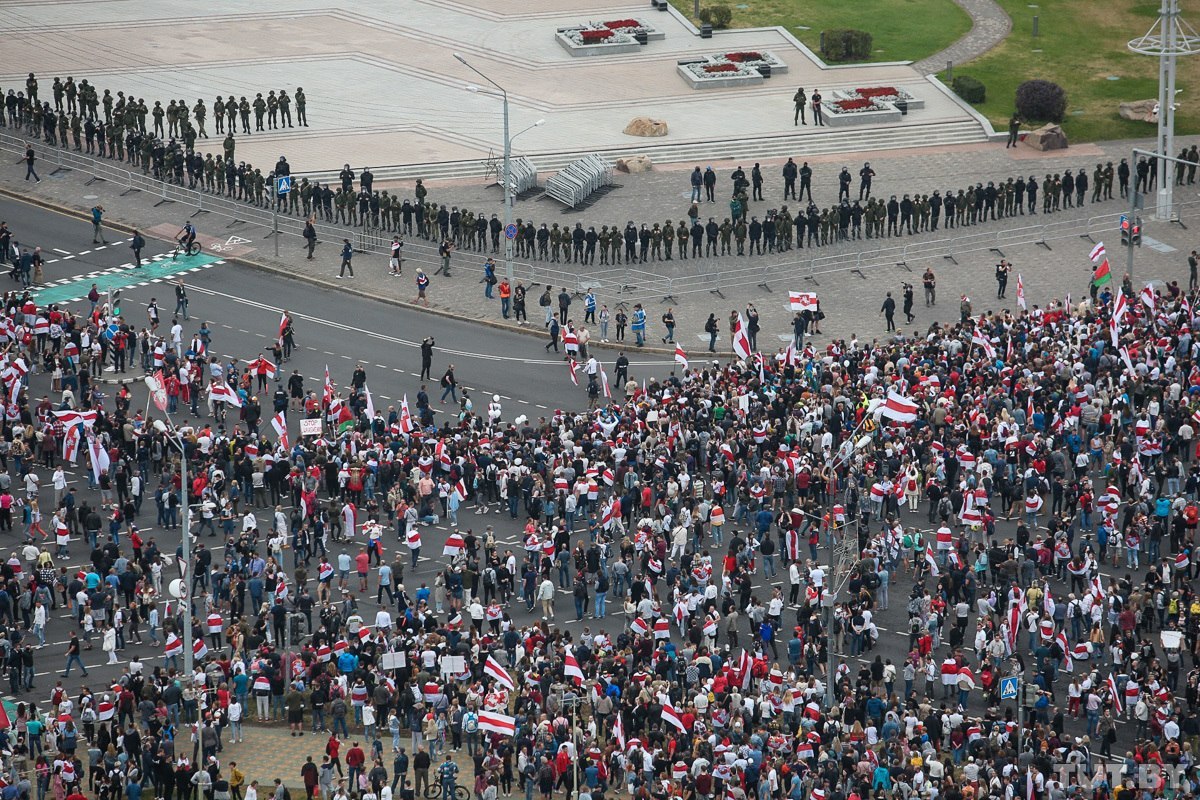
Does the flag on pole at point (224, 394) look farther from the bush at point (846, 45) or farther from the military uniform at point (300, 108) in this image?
the bush at point (846, 45)

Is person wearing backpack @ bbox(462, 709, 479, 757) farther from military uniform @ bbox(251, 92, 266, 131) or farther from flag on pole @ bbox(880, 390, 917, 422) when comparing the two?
military uniform @ bbox(251, 92, 266, 131)

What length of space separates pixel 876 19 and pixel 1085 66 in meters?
11.0

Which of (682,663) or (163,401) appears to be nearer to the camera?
(682,663)

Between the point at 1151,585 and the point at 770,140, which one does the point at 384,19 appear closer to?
the point at 770,140

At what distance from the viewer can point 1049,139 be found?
8500 centimetres

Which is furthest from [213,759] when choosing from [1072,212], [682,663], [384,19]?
[384,19]

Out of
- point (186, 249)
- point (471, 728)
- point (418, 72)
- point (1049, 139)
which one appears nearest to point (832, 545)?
point (471, 728)

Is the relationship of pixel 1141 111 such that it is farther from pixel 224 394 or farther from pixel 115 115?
pixel 224 394

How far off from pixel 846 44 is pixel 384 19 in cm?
2324

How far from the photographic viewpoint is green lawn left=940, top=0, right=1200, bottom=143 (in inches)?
3462

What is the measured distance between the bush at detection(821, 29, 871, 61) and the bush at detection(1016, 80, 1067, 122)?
391 inches

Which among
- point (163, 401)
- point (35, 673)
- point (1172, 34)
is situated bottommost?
point (35, 673)

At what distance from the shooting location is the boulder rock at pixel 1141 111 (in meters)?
87.7

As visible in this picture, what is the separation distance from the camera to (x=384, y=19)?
335ft
